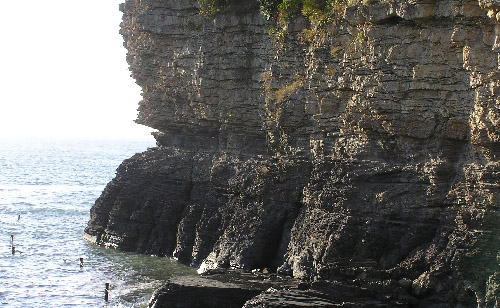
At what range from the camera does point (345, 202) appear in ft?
126

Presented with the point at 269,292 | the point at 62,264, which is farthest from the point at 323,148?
the point at 62,264

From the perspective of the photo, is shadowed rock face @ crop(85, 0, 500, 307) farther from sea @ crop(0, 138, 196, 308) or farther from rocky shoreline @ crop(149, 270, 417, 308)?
sea @ crop(0, 138, 196, 308)

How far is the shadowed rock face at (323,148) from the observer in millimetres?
33062

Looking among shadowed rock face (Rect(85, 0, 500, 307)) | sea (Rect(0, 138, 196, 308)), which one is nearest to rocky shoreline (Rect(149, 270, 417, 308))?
shadowed rock face (Rect(85, 0, 500, 307))

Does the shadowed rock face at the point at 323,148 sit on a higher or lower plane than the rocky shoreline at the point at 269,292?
higher

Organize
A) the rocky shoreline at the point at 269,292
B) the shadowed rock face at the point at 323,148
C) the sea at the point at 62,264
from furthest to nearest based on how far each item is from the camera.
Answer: the sea at the point at 62,264 → the shadowed rock face at the point at 323,148 → the rocky shoreline at the point at 269,292

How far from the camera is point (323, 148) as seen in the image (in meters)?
40.8

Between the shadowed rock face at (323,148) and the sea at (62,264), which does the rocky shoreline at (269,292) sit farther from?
the sea at (62,264)

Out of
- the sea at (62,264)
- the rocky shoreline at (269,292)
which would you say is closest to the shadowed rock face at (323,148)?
the rocky shoreline at (269,292)

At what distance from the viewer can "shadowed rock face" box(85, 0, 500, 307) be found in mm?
33062

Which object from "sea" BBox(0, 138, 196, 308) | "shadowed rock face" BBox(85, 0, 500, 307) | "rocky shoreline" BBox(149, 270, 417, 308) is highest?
"shadowed rock face" BBox(85, 0, 500, 307)

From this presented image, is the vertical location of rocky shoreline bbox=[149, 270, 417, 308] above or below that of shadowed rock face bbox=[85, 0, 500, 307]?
below

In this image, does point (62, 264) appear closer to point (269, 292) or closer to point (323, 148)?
point (323, 148)

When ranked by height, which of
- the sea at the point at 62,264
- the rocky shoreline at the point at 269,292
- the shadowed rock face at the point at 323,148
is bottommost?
the sea at the point at 62,264
